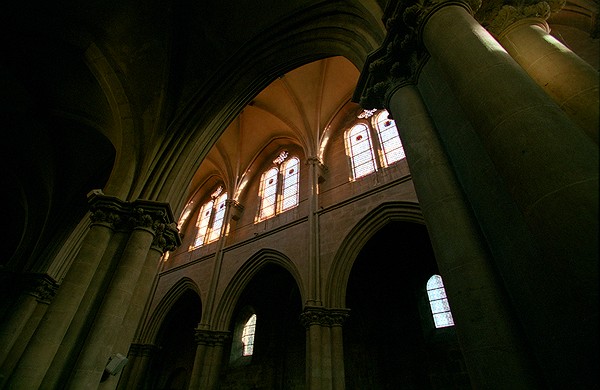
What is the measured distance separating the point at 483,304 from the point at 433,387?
751 centimetres

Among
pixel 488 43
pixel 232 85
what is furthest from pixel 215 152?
pixel 488 43

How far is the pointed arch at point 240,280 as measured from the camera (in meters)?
9.10

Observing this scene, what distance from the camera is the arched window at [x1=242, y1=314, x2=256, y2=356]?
36.3ft

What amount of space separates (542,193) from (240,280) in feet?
30.3

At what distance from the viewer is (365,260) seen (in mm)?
9656

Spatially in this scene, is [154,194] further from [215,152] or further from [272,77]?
[215,152]

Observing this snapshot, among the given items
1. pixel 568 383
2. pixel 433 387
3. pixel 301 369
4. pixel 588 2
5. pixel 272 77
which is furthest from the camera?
pixel 301 369

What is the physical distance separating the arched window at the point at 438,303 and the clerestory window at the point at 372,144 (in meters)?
3.68

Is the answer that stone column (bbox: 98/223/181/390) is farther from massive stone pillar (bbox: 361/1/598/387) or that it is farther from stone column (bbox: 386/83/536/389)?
massive stone pillar (bbox: 361/1/598/387)

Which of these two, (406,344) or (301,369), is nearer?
(406,344)

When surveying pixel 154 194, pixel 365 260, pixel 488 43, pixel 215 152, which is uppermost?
pixel 215 152

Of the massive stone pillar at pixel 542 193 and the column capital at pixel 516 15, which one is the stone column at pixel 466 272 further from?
the column capital at pixel 516 15

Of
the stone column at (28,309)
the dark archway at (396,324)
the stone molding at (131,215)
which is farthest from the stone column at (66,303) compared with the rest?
the dark archway at (396,324)

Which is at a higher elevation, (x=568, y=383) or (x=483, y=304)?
(x=483, y=304)
